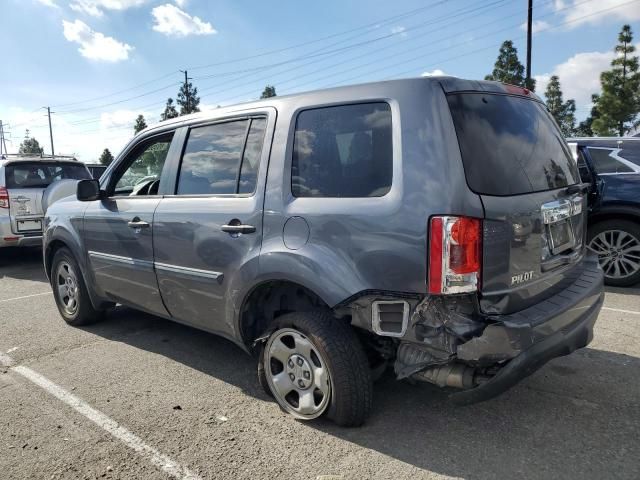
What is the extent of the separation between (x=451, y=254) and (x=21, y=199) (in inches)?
317

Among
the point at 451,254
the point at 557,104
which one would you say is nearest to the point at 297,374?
the point at 451,254

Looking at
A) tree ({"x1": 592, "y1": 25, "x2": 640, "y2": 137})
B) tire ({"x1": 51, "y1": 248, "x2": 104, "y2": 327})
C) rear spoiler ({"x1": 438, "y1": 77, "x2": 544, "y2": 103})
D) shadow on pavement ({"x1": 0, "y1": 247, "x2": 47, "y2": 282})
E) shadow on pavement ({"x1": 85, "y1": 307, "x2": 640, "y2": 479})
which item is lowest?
shadow on pavement ({"x1": 85, "y1": 307, "x2": 640, "y2": 479})

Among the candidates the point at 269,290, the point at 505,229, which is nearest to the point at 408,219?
the point at 505,229

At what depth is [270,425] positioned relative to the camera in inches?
119

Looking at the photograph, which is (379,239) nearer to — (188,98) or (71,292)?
(71,292)

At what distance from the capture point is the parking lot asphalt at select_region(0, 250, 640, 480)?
2.60m

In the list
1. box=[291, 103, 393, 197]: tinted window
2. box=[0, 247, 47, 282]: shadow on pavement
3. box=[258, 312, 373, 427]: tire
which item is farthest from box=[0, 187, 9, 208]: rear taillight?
box=[291, 103, 393, 197]: tinted window

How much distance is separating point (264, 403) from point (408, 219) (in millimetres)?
1701

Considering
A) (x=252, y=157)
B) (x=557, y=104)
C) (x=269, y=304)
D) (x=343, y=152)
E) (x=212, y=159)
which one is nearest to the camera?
(x=343, y=152)

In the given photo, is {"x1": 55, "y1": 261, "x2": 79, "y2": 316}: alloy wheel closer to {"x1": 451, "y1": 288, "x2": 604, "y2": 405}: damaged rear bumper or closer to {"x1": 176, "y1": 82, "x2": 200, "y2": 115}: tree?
{"x1": 451, "y1": 288, "x2": 604, "y2": 405}: damaged rear bumper

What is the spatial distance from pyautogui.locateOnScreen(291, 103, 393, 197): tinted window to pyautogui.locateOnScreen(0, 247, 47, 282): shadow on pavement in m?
6.42

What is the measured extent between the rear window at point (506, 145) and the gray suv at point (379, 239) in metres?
0.01

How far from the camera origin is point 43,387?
3664 mm

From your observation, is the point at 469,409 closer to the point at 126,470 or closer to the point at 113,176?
the point at 126,470
